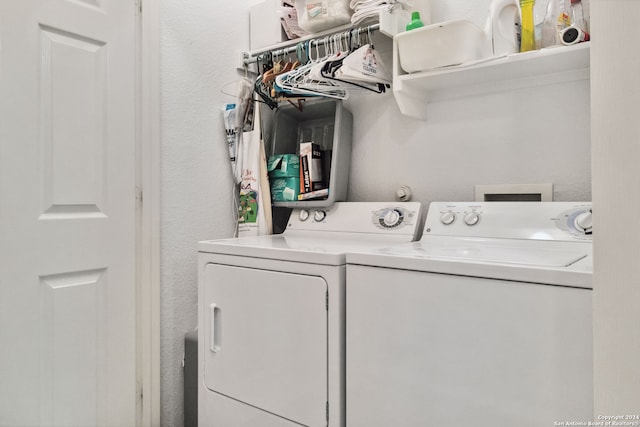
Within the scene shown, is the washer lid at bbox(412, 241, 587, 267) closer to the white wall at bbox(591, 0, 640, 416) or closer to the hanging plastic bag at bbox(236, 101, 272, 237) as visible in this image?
the white wall at bbox(591, 0, 640, 416)

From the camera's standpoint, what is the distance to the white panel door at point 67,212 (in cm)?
145

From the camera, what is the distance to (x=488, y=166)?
5.46 ft

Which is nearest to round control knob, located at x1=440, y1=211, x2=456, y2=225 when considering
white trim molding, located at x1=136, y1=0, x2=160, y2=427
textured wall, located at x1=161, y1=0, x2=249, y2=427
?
textured wall, located at x1=161, y1=0, x2=249, y2=427

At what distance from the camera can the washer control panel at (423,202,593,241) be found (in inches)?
51.3

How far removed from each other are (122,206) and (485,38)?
1518 millimetres

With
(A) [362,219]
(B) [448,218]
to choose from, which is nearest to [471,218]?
(B) [448,218]

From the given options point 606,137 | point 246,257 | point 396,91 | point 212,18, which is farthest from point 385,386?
point 212,18

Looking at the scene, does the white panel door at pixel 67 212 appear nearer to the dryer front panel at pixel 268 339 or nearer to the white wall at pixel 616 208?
the dryer front panel at pixel 268 339

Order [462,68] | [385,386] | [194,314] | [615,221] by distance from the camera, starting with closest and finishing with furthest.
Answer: [615,221], [385,386], [462,68], [194,314]

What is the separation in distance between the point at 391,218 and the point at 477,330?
720 millimetres

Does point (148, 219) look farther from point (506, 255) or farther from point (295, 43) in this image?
point (506, 255)

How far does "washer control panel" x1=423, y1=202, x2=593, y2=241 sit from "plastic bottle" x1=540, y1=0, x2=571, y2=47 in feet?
1.72

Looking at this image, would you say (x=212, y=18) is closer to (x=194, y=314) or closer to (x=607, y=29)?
(x=194, y=314)

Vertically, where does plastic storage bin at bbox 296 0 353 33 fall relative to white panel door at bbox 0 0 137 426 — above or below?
above
